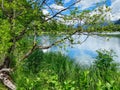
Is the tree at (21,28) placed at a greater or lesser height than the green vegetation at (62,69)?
greater

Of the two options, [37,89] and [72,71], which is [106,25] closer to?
[72,71]

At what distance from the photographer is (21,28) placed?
10.3 meters

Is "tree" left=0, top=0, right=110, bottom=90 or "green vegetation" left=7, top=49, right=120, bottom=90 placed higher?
"tree" left=0, top=0, right=110, bottom=90

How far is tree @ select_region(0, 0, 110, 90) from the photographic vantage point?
9688mm

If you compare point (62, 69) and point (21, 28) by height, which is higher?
point (21, 28)

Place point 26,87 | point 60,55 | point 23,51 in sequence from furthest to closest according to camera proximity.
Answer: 1. point 60,55
2. point 23,51
3. point 26,87

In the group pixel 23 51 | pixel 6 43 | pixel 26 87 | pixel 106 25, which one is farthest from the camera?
pixel 23 51

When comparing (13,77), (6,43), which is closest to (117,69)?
(13,77)

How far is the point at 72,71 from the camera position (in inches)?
430

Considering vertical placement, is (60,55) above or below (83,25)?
below

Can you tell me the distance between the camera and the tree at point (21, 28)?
9688mm

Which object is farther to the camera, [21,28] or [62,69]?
[62,69]

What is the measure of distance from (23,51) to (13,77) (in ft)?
3.71

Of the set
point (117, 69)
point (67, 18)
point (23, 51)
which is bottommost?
point (117, 69)
